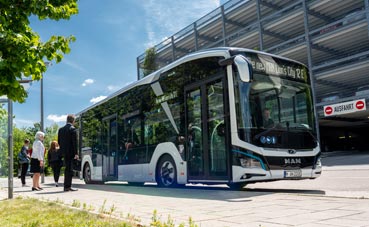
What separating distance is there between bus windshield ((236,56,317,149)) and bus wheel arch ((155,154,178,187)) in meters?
2.79

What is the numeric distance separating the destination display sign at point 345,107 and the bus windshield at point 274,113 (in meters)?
23.9

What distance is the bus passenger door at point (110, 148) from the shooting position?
43.7 feet

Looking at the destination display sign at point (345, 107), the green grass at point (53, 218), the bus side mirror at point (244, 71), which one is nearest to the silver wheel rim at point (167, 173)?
the bus side mirror at point (244, 71)

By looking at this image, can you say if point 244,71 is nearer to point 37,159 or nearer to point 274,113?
point 274,113

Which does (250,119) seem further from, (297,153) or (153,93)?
(153,93)

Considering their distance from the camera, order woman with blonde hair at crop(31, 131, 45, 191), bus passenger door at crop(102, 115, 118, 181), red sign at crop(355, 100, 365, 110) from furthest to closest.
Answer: red sign at crop(355, 100, 365, 110)
bus passenger door at crop(102, 115, 118, 181)
woman with blonde hair at crop(31, 131, 45, 191)

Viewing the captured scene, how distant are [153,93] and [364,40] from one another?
98.0 feet

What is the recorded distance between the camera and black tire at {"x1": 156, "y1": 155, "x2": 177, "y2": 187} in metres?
10.1

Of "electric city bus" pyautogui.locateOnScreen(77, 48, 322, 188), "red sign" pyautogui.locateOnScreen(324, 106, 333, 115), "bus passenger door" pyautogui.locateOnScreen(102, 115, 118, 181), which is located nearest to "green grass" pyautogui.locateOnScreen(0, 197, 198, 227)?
"electric city bus" pyautogui.locateOnScreen(77, 48, 322, 188)

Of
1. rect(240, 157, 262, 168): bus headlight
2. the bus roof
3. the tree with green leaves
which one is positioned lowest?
rect(240, 157, 262, 168): bus headlight

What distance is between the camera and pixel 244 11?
137ft

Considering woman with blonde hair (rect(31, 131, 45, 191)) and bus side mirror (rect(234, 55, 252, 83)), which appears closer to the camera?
bus side mirror (rect(234, 55, 252, 83))

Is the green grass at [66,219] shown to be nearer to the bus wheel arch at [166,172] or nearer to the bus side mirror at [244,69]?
the bus side mirror at [244,69]

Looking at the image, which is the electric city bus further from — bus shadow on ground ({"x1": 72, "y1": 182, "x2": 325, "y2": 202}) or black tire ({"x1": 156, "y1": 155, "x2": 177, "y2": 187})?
bus shadow on ground ({"x1": 72, "y1": 182, "x2": 325, "y2": 202})
